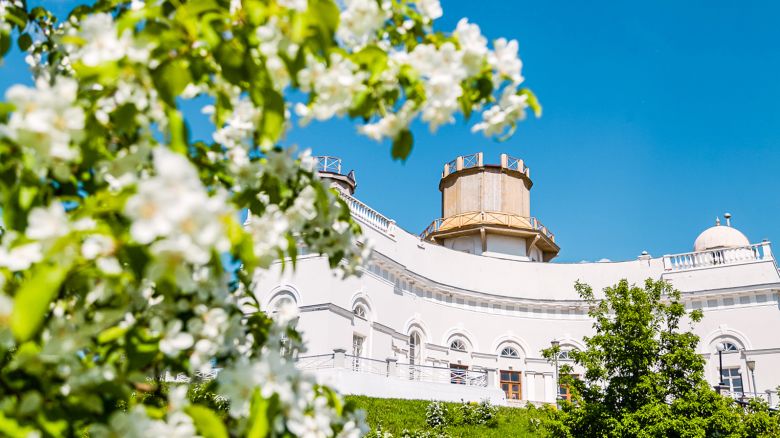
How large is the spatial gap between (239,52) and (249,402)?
117cm

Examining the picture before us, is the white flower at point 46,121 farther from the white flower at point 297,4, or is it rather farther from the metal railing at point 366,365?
the metal railing at point 366,365

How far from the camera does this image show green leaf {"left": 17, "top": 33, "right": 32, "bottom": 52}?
12.7 ft

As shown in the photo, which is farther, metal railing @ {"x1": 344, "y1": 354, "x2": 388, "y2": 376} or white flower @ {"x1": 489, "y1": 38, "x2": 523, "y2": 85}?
metal railing @ {"x1": 344, "y1": 354, "x2": 388, "y2": 376}

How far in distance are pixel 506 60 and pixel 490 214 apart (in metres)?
33.3

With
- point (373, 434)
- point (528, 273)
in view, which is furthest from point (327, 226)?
point (528, 273)

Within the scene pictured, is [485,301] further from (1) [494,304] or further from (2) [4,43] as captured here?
(2) [4,43]

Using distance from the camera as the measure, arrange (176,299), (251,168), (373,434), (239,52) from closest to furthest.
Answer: (239,52) < (176,299) < (251,168) < (373,434)

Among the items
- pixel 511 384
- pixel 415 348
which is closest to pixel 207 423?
pixel 415 348

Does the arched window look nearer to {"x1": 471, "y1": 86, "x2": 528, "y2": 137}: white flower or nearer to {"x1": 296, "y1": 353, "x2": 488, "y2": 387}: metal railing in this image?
{"x1": 296, "y1": 353, "x2": 488, "y2": 387}: metal railing

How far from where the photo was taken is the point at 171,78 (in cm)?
212

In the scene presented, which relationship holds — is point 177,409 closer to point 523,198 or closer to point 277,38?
point 277,38

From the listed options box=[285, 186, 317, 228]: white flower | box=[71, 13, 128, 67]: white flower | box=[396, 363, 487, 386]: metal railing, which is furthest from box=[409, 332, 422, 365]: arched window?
box=[71, 13, 128, 67]: white flower

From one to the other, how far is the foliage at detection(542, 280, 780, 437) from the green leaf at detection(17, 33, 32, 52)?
493 inches

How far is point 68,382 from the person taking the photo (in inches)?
84.3
